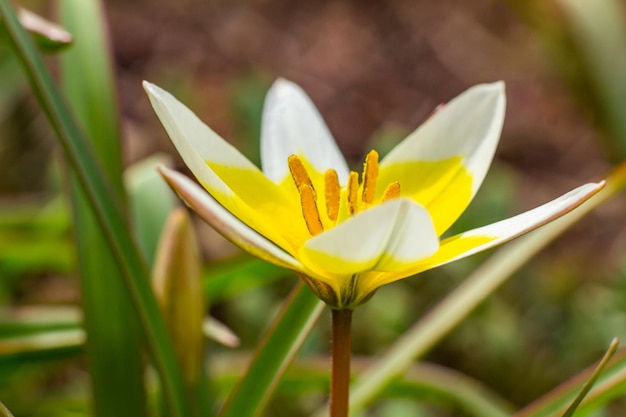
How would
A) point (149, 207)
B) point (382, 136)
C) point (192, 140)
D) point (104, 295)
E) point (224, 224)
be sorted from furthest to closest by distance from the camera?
point (382, 136) → point (149, 207) → point (104, 295) → point (192, 140) → point (224, 224)

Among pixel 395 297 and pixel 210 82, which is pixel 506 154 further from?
pixel 395 297

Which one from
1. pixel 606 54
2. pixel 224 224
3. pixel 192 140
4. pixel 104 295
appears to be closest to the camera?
pixel 224 224

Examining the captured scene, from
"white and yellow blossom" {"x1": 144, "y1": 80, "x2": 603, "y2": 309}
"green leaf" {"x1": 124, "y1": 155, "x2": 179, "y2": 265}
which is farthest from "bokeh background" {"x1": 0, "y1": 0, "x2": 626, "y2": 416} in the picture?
"white and yellow blossom" {"x1": 144, "y1": 80, "x2": 603, "y2": 309}

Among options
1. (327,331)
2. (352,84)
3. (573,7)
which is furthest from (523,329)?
(352,84)

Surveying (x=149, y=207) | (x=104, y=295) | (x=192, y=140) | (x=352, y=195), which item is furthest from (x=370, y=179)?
(x=149, y=207)

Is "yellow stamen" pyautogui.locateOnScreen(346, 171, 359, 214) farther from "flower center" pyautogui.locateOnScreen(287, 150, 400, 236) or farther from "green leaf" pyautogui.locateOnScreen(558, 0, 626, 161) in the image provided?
"green leaf" pyautogui.locateOnScreen(558, 0, 626, 161)

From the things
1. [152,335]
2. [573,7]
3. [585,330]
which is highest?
[573,7]

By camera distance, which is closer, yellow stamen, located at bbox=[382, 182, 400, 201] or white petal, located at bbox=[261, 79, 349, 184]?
yellow stamen, located at bbox=[382, 182, 400, 201]

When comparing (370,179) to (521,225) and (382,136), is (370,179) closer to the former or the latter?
(521,225)
